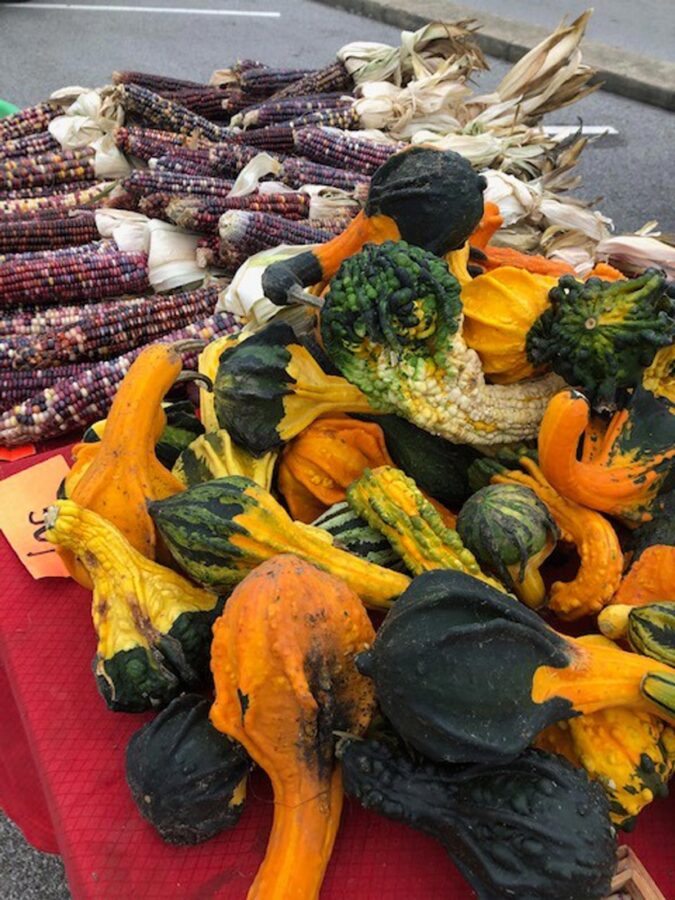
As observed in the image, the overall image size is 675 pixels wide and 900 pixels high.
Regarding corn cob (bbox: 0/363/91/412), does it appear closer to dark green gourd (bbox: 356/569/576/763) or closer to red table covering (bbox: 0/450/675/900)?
red table covering (bbox: 0/450/675/900)

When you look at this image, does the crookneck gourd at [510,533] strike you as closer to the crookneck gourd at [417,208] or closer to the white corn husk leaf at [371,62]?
the crookneck gourd at [417,208]

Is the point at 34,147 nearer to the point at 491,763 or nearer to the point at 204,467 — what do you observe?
the point at 204,467

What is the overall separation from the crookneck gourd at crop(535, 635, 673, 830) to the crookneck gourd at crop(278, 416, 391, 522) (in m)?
0.53

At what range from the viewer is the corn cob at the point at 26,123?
313 cm

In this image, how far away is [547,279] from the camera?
121 cm

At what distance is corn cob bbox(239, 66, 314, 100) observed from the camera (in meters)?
3.34

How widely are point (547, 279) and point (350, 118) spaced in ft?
6.37

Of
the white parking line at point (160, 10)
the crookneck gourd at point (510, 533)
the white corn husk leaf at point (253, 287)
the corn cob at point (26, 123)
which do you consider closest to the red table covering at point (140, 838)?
the crookneck gourd at point (510, 533)

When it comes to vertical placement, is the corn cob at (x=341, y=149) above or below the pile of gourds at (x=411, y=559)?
above

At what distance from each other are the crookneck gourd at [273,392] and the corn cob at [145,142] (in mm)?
1733

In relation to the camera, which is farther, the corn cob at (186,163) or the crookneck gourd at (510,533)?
the corn cob at (186,163)

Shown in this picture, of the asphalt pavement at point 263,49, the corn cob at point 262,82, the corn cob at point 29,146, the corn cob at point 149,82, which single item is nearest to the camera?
the corn cob at point 29,146

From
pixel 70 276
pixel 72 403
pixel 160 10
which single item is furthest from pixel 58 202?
pixel 160 10

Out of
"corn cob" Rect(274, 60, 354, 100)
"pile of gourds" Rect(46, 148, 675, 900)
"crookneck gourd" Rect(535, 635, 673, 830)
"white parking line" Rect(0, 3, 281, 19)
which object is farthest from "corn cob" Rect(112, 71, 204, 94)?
"white parking line" Rect(0, 3, 281, 19)
